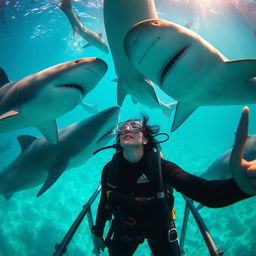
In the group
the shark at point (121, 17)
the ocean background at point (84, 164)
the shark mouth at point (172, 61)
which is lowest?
the ocean background at point (84, 164)

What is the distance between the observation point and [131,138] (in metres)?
2.70

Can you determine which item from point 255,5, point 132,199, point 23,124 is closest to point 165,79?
point 132,199

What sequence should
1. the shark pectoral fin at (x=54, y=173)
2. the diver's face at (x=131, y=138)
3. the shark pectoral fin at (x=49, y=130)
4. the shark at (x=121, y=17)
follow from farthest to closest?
the shark pectoral fin at (x=49, y=130), the shark pectoral fin at (x=54, y=173), the shark at (x=121, y=17), the diver's face at (x=131, y=138)

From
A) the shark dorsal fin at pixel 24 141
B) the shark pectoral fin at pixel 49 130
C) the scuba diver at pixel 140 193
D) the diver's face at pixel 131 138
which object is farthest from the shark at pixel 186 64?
the shark dorsal fin at pixel 24 141

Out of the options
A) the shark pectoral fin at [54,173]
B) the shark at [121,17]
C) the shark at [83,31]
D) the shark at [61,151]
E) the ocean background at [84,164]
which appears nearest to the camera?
the shark at [121,17]

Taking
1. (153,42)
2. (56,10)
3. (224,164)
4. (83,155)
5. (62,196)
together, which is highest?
(56,10)

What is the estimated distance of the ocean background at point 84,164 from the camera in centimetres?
837

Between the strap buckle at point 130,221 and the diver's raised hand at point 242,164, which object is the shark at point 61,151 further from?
the diver's raised hand at point 242,164

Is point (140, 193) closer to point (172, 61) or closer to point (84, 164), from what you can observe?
point (172, 61)

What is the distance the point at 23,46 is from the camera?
26.8 meters

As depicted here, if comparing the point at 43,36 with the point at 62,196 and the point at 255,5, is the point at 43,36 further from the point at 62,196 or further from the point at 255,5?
the point at 255,5

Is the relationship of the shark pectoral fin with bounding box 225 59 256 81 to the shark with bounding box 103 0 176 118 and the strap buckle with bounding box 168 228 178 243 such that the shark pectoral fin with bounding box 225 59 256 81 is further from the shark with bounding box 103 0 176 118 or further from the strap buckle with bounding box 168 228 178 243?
the strap buckle with bounding box 168 228 178 243

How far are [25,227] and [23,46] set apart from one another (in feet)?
85.7

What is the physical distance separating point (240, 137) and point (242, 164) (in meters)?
0.23
